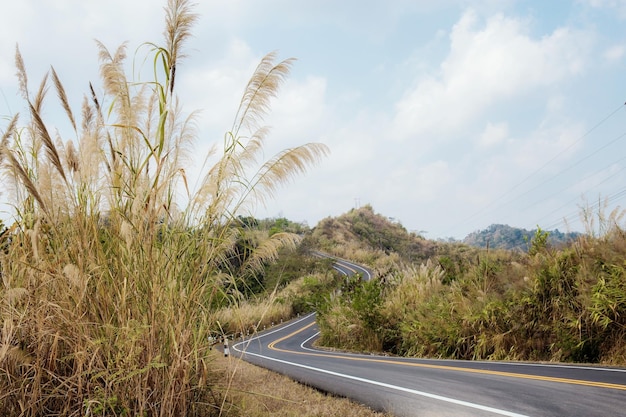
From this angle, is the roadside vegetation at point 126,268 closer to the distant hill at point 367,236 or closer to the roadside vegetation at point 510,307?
the roadside vegetation at point 510,307

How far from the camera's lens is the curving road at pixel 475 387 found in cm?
552

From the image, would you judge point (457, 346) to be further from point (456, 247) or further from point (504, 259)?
point (456, 247)

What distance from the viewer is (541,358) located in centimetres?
1035

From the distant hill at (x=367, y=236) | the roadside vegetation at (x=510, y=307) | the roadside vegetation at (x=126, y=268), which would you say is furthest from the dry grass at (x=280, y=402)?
the distant hill at (x=367, y=236)

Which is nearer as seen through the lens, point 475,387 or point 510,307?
point 475,387

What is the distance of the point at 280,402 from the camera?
20.1ft

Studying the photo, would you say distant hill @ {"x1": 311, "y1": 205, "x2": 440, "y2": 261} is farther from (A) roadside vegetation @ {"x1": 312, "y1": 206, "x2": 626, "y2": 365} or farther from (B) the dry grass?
(B) the dry grass

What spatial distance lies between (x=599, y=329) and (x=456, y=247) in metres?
61.4

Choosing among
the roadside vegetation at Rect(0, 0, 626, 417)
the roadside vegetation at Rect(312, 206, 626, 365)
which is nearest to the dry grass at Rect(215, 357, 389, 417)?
the roadside vegetation at Rect(0, 0, 626, 417)

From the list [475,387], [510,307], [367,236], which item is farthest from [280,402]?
[367,236]

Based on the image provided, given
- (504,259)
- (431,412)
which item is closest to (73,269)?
(431,412)

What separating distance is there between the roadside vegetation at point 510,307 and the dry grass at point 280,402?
18.5 ft

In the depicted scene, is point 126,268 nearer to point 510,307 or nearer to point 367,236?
point 510,307

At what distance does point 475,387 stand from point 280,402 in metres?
3.02
